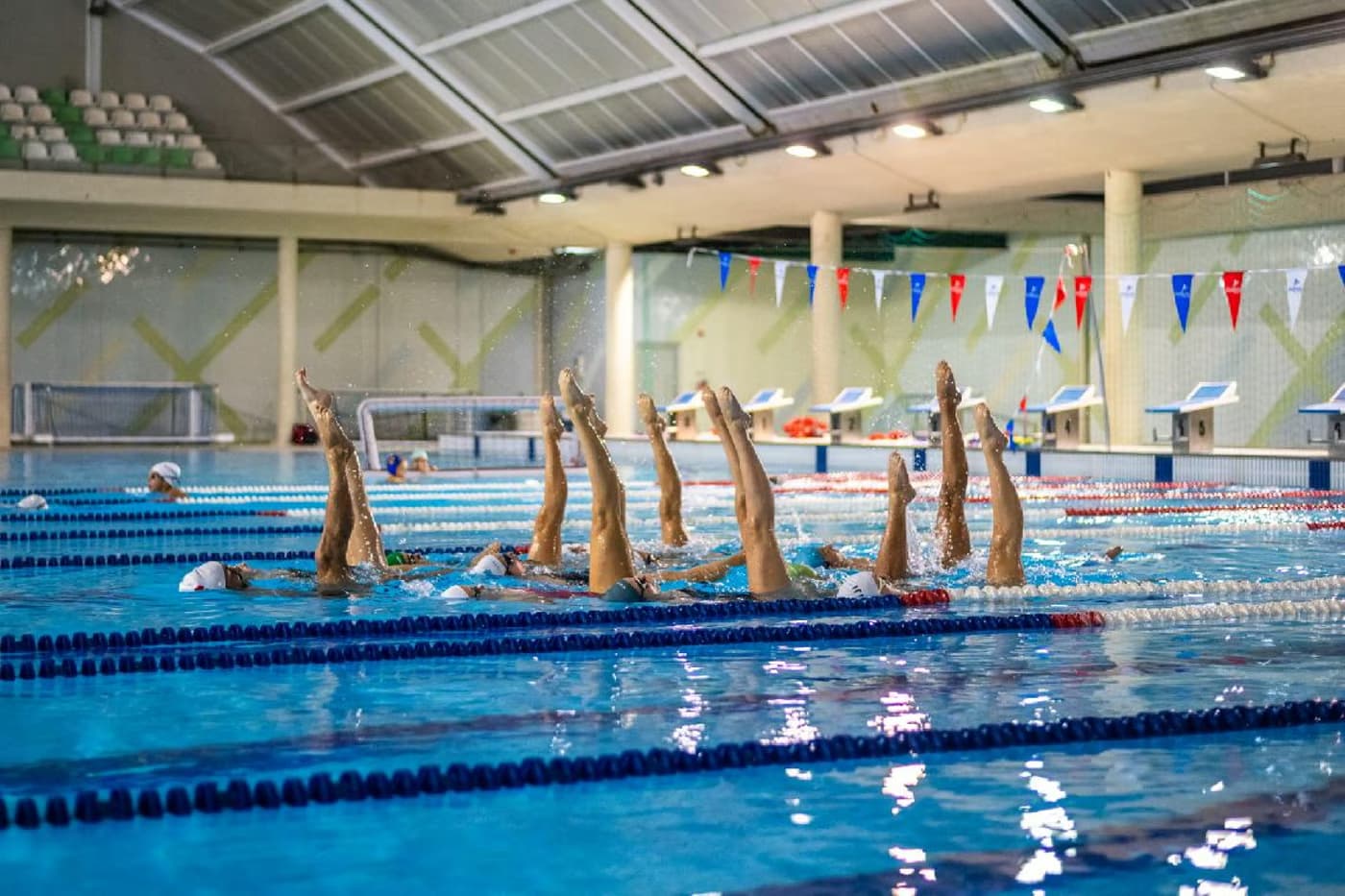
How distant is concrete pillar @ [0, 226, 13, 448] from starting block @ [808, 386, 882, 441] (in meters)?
11.7

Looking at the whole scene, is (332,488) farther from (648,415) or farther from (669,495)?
(669,495)

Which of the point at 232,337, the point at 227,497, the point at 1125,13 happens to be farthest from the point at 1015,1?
the point at 232,337

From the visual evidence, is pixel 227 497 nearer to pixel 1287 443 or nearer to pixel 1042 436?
pixel 1042 436

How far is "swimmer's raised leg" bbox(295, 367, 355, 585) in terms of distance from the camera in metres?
5.89

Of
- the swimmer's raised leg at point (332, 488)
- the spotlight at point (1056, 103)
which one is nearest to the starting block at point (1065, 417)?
the spotlight at point (1056, 103)

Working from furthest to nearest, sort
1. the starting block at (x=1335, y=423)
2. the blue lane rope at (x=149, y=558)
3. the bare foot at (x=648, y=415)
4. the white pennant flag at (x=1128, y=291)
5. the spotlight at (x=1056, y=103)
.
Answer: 1. the white pennant flag at (x=1128, y=291)
2. the spotlight at (x=1056, y=103)
3. the starting block at (x=1335, y=423)
4. the blue lane rope at (x=149, y=558)
5. the bare foot at (x=648, y=415)

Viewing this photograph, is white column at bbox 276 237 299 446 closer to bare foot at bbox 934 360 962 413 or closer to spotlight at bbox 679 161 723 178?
spotlight at bbox 679 161 723 178

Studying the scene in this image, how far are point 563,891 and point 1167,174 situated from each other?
17.2 meters

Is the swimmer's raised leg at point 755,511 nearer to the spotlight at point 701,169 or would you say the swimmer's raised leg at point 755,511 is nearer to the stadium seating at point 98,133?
the spotlight at point 701,169

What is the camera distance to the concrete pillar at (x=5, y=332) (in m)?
24.2

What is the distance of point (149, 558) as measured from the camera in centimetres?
816

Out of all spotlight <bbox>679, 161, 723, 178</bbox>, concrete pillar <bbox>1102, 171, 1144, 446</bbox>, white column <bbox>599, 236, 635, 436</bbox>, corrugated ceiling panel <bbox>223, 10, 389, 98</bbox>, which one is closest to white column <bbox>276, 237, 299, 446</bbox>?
corrugated ceiling panel <bbox>223, 10, 389, 98</bbox>

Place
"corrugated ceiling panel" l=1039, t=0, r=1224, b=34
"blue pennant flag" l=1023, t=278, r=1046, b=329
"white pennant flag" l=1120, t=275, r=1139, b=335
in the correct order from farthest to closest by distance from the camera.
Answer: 1. "blue pennant flag" l=1023, t=278, r=1046, b=329
2. "white pennant flag" l=1120, t=275, r=1139, b=335
3. "corrugated ceiling panel" l=1039, t=0, r=1224, b=34

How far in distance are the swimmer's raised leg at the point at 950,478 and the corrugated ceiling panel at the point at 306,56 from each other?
15.4m
